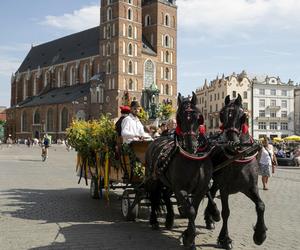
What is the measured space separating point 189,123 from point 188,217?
1146 mm

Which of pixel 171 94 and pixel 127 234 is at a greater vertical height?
pixel 171 94

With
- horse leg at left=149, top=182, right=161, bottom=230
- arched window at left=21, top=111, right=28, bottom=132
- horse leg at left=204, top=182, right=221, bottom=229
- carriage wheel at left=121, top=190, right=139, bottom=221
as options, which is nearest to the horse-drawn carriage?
horse leg at left=204, top=182, right=221, bottom=229

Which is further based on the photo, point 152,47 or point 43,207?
point 152,47

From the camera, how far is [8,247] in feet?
18.7

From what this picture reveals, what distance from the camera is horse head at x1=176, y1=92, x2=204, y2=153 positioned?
549 centimetres

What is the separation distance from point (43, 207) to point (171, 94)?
226 ft

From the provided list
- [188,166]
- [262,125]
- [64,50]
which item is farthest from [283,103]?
[188,166]

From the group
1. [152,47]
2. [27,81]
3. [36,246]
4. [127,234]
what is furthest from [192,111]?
[27,81]

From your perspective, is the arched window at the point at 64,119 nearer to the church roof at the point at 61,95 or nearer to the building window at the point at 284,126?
the church roof at the point at 61,95

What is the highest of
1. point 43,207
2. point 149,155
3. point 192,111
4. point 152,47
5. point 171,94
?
point 152,47

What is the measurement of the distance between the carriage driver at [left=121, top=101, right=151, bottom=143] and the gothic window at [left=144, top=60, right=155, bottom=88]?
6570 centimetres

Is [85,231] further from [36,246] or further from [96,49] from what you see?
[96,49]

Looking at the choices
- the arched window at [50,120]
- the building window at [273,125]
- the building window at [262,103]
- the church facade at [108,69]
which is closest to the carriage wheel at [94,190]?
the church facade at [108,69]

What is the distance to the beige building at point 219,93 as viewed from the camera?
80.3m
